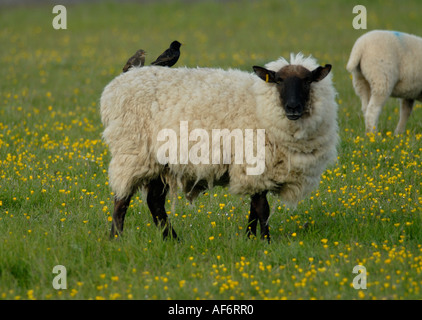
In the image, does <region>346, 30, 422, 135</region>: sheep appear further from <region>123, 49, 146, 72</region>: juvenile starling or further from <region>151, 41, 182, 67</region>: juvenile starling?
<region>123, 49, 146, 72</region>: juvenile starling

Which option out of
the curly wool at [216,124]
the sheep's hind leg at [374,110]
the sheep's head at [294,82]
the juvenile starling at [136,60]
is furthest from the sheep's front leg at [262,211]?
the sheep's hind leg at [374,110]

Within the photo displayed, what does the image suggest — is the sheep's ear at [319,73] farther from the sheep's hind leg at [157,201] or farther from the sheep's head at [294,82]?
the sheep's hind leg at [157,201]

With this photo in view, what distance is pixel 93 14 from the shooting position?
23.2 meters

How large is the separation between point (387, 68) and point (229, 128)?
3.94 m

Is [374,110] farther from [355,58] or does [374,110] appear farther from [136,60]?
[136,60]

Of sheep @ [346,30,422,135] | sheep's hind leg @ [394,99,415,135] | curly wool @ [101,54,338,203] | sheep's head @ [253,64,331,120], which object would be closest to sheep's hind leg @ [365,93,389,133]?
sheep @ [346,30,422,135]

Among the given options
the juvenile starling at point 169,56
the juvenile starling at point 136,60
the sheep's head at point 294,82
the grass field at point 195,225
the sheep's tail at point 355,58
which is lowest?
the grass field at point 195,225

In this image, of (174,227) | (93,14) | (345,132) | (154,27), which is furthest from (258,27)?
(174,227)

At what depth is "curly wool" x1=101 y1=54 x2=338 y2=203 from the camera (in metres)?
5.40

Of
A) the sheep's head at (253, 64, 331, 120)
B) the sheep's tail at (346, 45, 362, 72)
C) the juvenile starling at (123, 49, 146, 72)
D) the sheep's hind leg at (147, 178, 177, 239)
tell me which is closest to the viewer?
the sheep's head at (253, 64, 331, 120)

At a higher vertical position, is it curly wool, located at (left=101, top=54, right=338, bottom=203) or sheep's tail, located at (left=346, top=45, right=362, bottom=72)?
sheep's tail, located at (left=346, top=45, right=362, bottom=72)

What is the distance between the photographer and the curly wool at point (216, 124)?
17.7ft

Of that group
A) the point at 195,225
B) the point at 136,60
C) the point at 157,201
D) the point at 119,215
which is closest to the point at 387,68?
the point at 136,60
